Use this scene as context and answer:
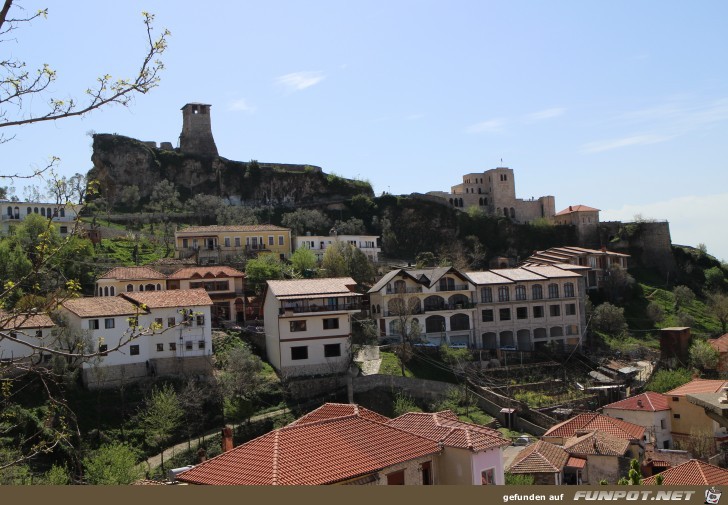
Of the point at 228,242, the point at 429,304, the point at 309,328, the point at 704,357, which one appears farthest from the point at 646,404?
the point at 228,242

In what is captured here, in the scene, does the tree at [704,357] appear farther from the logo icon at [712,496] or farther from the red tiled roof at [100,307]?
the logo icon at [712,496]

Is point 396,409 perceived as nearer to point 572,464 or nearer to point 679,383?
point 572,464

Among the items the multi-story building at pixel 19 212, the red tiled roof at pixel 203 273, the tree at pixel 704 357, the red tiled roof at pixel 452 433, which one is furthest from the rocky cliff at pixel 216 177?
the red tiled roof at pixel 452 433

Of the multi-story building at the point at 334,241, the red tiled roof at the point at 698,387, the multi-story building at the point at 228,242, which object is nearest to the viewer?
the red tiled roof at the point at 698,387

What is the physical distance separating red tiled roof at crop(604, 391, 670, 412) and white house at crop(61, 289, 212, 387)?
2240cm

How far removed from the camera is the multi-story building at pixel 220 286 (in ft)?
173

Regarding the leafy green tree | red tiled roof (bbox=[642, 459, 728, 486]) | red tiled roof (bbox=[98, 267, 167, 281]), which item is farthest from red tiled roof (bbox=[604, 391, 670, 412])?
red tiled roof (bbox=[98, 267, 167, 281])

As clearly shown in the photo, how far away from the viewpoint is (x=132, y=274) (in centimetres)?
5209

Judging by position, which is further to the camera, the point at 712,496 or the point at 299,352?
the point at 299,352

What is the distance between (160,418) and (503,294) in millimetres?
28890

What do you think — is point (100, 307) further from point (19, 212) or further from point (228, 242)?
point (19, 212)

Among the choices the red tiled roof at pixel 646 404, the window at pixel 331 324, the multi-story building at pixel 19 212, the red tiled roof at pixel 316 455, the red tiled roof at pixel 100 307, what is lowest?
the red tiled roof at pixel 646 404

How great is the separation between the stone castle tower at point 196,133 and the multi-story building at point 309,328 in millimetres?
52387

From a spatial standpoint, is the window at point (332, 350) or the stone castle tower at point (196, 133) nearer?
the window at point (332, 350)
